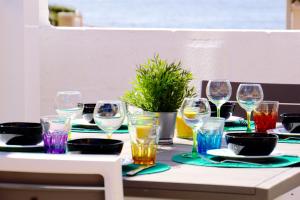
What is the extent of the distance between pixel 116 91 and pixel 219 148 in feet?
8.56

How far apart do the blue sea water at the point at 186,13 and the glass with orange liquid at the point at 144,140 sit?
39.7 m

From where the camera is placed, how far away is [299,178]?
207 centimetres

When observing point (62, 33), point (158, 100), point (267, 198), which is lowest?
point (267, 198)

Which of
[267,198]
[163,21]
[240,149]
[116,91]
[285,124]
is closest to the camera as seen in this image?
[267,198]

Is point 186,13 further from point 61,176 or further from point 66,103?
point 61,176

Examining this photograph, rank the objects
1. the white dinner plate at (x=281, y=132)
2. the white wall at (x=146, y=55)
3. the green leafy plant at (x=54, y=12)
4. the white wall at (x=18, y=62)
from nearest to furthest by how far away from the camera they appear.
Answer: the white dinner plate at (x=281, y=132) → the white wall at (x=18, y=62) → the white wall at (x=146, y=55) → the green leafy plant at (x=54, y=12)

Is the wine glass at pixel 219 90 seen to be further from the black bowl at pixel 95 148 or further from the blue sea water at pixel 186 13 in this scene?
the blue sea water at pixel 186 13

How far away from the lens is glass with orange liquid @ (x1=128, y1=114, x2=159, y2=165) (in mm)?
2143

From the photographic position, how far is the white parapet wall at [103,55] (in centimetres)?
470

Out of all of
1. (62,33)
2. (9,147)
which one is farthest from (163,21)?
(9,147)

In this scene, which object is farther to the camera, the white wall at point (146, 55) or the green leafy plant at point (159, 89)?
the white wall at point (146, 55)

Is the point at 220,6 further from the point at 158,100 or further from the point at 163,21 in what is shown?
the point at 158,100

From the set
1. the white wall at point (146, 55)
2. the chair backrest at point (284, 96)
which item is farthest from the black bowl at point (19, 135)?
the white wall at point (146, 55)

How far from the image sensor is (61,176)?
1569 millimetres
